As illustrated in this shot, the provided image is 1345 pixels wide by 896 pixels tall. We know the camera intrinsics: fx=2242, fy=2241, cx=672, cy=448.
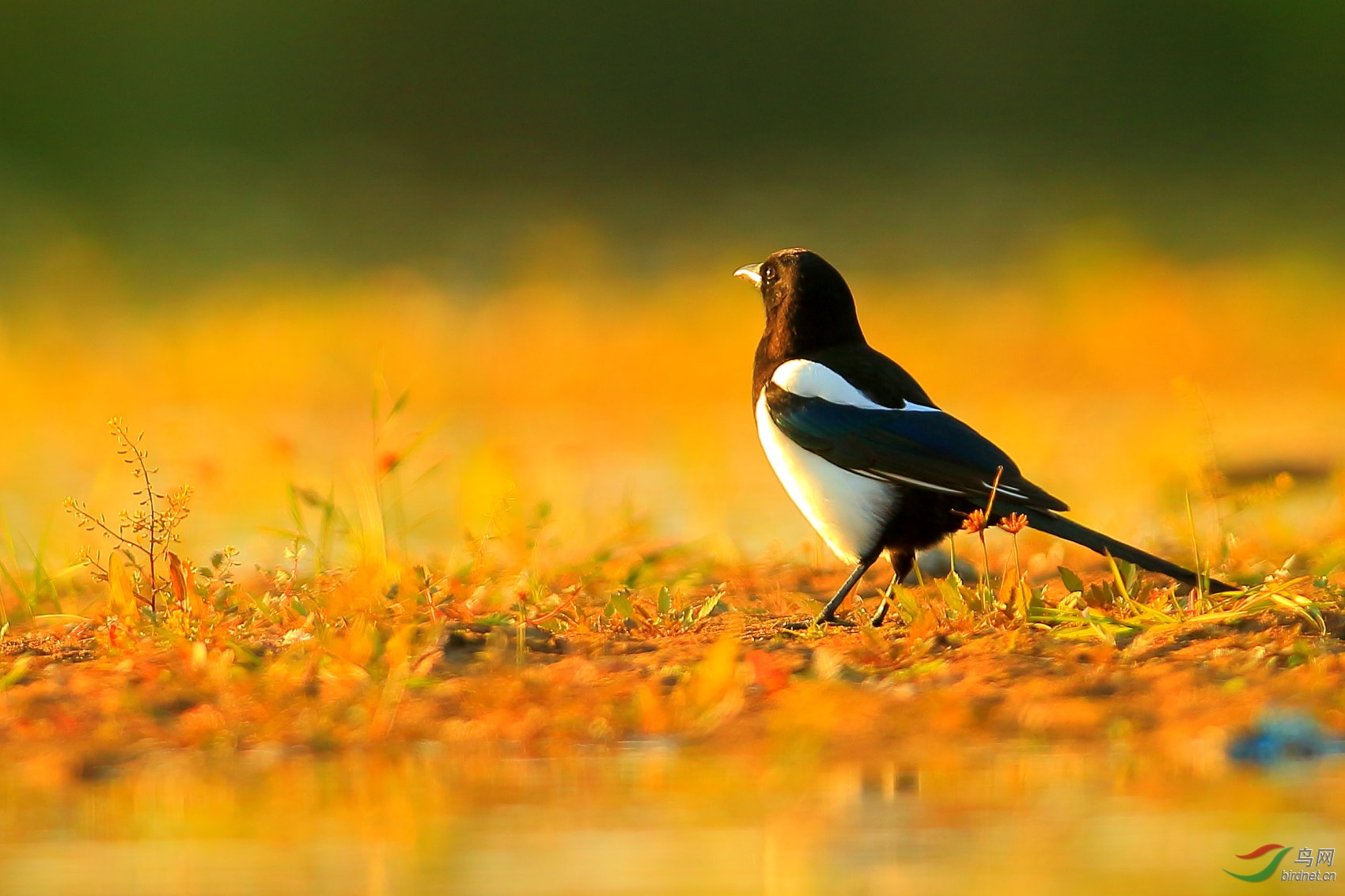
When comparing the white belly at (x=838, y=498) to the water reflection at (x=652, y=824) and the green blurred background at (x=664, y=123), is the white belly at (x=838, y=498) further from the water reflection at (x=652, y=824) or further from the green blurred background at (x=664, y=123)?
the green blurred background at (x=664, y=123)

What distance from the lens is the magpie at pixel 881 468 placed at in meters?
6.47

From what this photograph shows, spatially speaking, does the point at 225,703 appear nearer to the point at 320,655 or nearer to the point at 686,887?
the point at 320,655

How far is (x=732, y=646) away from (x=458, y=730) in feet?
2.33

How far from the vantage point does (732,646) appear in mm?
5531

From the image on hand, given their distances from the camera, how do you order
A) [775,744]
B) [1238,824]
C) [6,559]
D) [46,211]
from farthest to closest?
[46,211], [6,559], [775,744], [1238,824]

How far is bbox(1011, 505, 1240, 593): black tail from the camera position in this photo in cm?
628

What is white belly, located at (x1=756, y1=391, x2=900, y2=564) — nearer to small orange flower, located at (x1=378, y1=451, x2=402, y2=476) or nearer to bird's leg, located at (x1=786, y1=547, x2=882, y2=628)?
bird's leg, located at (x1=786, y1=547, x2=882, y2=628)

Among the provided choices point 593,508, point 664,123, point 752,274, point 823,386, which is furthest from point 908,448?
point 664,123

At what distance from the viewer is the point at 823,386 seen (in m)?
6.88

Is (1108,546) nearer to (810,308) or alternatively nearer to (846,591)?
(846,591)

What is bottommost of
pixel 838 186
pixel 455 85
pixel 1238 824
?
pixel 1238 824

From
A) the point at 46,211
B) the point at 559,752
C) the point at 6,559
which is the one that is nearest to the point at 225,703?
the point at 559,752

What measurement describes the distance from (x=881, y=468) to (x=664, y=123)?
56.4ft

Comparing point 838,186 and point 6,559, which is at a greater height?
point 838,186
